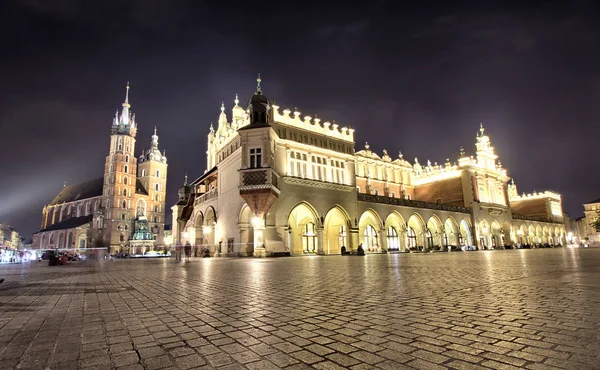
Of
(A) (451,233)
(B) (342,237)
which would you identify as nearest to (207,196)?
(B) (342,237)

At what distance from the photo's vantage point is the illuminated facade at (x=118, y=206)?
3484 inches

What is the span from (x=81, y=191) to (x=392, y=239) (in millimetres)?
106655

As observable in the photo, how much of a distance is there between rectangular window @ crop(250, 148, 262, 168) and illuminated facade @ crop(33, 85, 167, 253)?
217 ft

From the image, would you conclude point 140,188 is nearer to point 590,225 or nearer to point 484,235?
point 484,235

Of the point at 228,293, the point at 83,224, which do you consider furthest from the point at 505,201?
the point at 83,224

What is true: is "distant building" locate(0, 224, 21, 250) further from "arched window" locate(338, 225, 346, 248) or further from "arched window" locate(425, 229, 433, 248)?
"arched window" locate(425, 229, 433, 248)

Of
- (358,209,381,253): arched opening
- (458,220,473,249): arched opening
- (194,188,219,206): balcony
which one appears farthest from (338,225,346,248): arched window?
(458,220,473,249): arched opening

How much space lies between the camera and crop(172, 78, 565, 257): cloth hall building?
30.5 m

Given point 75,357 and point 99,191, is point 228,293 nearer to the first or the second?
point 75,357

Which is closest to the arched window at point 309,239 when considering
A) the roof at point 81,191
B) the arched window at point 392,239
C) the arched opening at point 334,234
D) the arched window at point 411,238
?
the arched opening at point 334,234

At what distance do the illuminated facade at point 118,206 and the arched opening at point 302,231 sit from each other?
201ft

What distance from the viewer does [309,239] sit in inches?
1507

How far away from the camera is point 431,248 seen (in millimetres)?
44312

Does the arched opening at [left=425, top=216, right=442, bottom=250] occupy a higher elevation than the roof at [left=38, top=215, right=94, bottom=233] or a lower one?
lower
